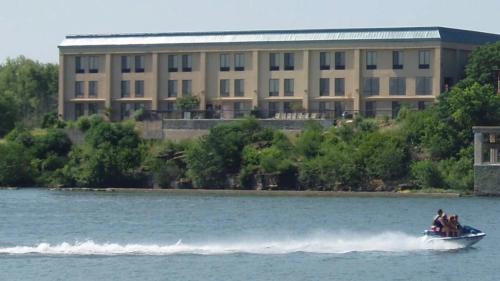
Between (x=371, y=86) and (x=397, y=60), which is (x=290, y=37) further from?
(x=397, y=60)

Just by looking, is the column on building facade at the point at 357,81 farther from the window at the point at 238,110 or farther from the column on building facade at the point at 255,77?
the window at the point at 238,110

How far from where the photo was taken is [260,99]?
150750 mm

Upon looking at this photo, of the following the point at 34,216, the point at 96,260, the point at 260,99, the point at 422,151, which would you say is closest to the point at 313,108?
the point at 260,99

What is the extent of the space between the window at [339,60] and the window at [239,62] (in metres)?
9.48

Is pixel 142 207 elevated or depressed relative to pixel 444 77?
depressed

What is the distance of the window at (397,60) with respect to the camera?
145 meters

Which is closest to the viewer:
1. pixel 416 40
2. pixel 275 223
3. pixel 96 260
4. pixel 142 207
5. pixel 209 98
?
pixel 96 260

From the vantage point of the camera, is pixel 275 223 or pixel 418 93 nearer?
pixel 275 223

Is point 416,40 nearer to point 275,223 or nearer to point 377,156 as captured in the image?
point 377,156

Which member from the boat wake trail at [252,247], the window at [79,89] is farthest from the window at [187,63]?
the boat wake trail at [252,247]

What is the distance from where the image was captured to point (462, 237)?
244ft

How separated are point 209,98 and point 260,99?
5633 mm

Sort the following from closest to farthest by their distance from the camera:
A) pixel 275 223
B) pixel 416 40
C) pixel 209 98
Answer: pixel 275 223
pixel 416 40
pixel 209 98

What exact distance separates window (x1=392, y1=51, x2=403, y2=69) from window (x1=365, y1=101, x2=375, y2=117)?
13.0 feet
